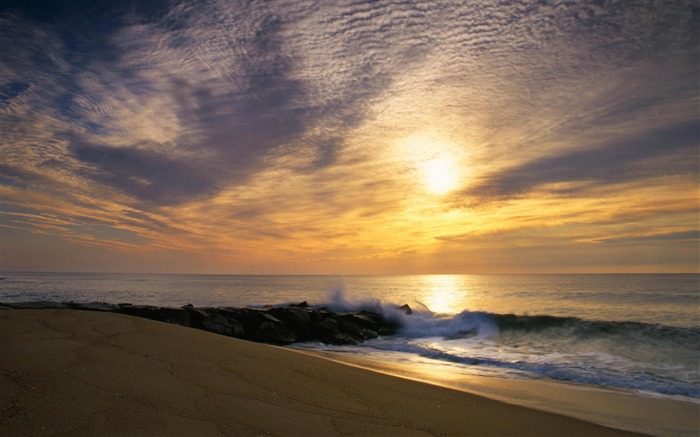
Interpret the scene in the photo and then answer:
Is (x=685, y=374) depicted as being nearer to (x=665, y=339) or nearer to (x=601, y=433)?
(x=665, y=339)

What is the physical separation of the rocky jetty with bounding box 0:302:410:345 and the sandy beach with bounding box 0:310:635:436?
35.6 feet

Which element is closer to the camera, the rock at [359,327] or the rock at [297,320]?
the rock at [297,320]

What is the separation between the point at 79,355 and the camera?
536 cm

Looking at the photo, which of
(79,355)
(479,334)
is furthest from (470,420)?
(479,334)

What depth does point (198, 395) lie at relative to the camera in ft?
14.5

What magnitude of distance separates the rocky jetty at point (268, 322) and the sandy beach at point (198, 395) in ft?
35.6

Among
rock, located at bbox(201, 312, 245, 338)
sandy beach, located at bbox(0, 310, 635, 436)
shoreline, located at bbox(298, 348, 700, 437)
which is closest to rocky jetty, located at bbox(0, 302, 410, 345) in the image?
rock, located at bbox(201, 312, 245, 338)

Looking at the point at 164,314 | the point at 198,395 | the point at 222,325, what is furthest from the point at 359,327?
the point at 198,395

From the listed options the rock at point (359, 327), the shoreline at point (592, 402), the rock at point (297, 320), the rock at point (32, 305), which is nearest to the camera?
the shoreline at point (592, 402)

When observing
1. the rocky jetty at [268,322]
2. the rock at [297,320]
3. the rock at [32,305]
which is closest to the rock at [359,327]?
the rocky jetty at [268,322]

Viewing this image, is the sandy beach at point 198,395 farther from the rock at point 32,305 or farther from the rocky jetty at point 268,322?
the rocky jetty at point 268,322

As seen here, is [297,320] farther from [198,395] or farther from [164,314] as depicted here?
[198,395]

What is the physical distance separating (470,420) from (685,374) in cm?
1029

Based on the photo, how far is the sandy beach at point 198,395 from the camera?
3605 mm
